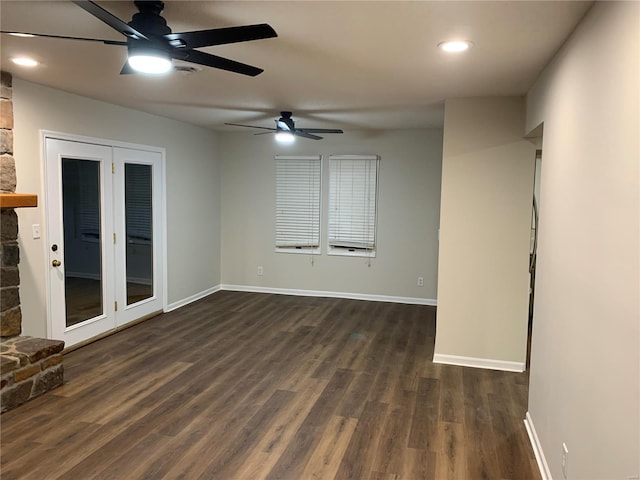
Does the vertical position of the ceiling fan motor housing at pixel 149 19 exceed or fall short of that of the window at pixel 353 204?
it exceeds it

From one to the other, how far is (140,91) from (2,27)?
1685 mm

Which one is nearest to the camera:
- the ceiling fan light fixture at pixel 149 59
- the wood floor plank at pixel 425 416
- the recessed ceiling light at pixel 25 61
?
the ceiling fan light fixture at pixel 149 59

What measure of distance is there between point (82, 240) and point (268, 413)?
2.64 m

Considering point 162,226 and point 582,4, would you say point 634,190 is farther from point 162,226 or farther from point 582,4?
point 162,226

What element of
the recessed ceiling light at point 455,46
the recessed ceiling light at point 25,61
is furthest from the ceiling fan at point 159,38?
the recessed ceiling light at point 25,61

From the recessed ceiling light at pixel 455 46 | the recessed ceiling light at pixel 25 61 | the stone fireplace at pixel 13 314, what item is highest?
the recessed ceiling light at pixel 25 61

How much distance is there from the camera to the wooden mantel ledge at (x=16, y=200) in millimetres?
3320

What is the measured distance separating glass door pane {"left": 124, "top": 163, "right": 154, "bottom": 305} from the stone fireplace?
1474 millimetres

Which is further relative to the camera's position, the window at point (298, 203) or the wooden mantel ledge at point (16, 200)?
the window at point (298, 203)

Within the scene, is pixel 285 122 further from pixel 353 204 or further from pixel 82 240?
pixel 82 240

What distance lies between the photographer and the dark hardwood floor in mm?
2744

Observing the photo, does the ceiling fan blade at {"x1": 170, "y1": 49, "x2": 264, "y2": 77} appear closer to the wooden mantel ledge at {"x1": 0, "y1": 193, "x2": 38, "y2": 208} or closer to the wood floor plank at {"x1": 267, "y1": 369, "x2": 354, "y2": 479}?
the wooden mantel ledge at {"x1": 0, "y1": 193, "x2": 38, "y2": 208}

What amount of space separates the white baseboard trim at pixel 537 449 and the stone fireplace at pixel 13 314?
136 inches

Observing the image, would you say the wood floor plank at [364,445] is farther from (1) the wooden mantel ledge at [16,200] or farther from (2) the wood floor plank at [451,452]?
(1) the wooden mantel ledge at [16,200]
